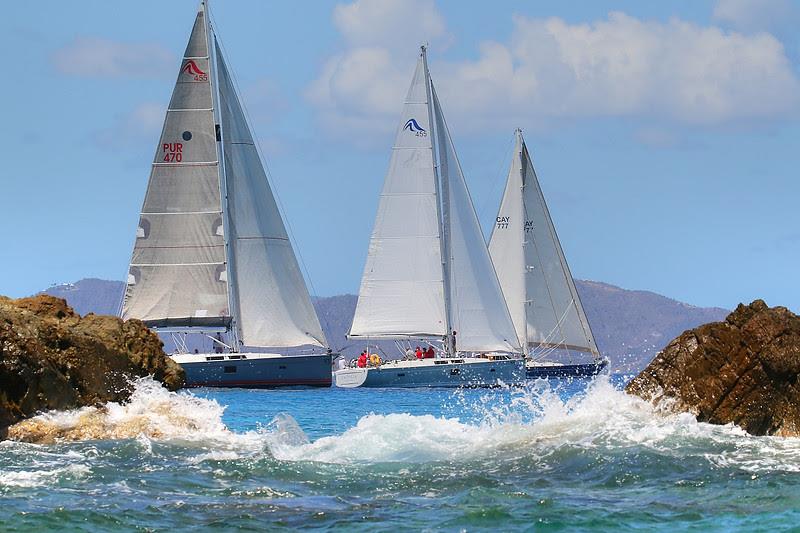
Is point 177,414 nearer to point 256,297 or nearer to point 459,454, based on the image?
point 459,454

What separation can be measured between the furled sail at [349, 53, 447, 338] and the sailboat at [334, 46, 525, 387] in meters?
0.05

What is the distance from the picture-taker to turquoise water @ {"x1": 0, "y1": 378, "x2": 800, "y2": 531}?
14.7 m

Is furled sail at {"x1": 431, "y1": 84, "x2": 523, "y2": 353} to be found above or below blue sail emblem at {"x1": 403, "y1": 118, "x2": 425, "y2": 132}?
below

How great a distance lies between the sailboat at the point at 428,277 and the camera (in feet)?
198

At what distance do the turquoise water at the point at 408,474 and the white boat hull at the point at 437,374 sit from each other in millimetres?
35863

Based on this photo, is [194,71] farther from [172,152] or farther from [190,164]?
[190,164]

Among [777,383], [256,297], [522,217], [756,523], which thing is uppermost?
[522,217]

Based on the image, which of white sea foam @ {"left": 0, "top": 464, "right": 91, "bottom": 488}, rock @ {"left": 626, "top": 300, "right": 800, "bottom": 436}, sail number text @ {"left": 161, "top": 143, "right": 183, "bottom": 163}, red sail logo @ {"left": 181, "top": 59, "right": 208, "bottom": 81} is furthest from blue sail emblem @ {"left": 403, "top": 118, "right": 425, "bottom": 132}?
white sea foam @ {"left": 0, "top": 464, "right": 91, "bottom": 488}

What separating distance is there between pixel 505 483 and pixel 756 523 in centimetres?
386

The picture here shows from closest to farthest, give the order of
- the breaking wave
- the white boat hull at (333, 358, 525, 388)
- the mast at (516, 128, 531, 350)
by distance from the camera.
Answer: the breaking wave
the white boat hull at (333, 358, 525, 388)
the mast at (516, 128, 531, 350)

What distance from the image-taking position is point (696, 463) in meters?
18.1

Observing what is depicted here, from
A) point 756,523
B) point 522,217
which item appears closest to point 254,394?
point 522,217

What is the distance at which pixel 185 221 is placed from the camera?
5725cm

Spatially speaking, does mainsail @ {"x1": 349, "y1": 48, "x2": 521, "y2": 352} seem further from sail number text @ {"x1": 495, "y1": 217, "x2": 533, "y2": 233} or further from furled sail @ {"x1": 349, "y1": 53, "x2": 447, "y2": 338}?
sail number text @ {"x1": 495, "y1": 217, "x2": 533, "y2": 233}
